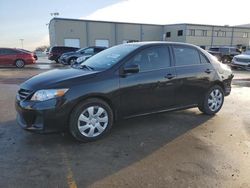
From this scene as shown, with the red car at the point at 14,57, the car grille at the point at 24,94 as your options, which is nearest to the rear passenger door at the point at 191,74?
the car grille at the point at 24,94

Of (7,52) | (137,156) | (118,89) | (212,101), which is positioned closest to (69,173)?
(137,156)

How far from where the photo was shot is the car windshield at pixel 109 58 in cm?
464

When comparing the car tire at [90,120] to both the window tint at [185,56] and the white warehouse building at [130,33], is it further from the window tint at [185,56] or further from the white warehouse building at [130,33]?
the white warehouse building at [130,33]

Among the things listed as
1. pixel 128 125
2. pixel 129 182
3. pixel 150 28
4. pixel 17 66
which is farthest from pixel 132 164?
pixel 150 28

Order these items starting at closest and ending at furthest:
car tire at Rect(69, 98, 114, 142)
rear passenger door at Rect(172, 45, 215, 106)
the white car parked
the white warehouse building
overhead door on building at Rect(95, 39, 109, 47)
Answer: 1. car tire at Rect(69, 98, 114, 142)
2. rear passenger door at Rect(172, 45, 215, 106)
3. the white car parked
4. the white warehouse building
5. overhead door on building at Rect(95, 39, 109, 47)

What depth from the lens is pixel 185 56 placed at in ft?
18.0

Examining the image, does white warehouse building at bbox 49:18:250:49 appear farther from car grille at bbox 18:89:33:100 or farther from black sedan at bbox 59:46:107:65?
car grille at bbox 18:89:33:100

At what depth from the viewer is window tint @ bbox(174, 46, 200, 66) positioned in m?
5.33

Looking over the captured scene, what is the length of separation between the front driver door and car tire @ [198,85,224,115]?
1.01 meters

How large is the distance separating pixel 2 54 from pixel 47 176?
17.2 meters

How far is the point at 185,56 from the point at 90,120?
8.33ft

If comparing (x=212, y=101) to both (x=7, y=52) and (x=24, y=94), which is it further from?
(x=7, y=52)

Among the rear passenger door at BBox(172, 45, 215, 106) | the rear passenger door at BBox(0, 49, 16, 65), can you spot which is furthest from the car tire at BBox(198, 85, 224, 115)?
the rear passenger door at BBox(0, 49, 16, 65)

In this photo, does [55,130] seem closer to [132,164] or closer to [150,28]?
[132,164]
